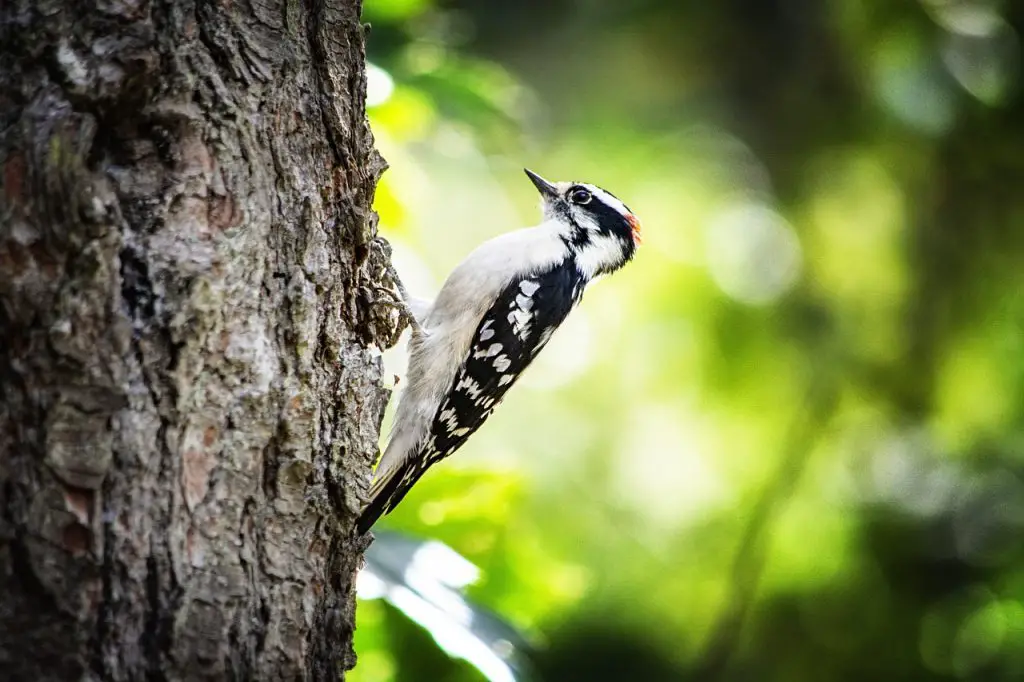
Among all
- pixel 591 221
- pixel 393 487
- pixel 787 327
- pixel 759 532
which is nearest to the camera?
pixel 393 487

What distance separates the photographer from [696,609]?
469 centimetres

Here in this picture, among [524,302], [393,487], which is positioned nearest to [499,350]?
[524,302]

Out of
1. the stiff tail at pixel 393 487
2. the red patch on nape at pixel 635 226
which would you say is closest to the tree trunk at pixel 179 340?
the stiff tail at pixel 393 487

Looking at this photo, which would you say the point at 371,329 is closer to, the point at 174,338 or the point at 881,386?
the point at 174,338

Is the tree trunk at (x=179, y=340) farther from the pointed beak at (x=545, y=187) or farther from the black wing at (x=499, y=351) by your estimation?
the pointed beak at (x=545, y=187)

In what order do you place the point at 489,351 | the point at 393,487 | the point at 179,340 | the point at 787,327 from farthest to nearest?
the point at 787,327 → the point at 489,351 → the point at 393,487 → the point at 179,340

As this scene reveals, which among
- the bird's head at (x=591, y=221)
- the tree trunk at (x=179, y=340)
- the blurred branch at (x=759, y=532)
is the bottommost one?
the tree trunk at (x=179, y=340)

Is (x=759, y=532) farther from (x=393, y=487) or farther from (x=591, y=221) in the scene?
(x=393, y=487)

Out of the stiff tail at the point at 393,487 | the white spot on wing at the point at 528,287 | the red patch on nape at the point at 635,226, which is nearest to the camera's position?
the stiff tail at the point at 393,487

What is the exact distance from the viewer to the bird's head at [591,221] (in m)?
3.74

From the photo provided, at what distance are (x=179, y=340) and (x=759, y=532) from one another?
3.35 meters

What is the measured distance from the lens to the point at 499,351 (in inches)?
132

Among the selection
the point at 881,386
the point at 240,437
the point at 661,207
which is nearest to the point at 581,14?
the point at 661,207

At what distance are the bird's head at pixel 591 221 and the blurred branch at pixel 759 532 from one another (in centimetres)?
138
